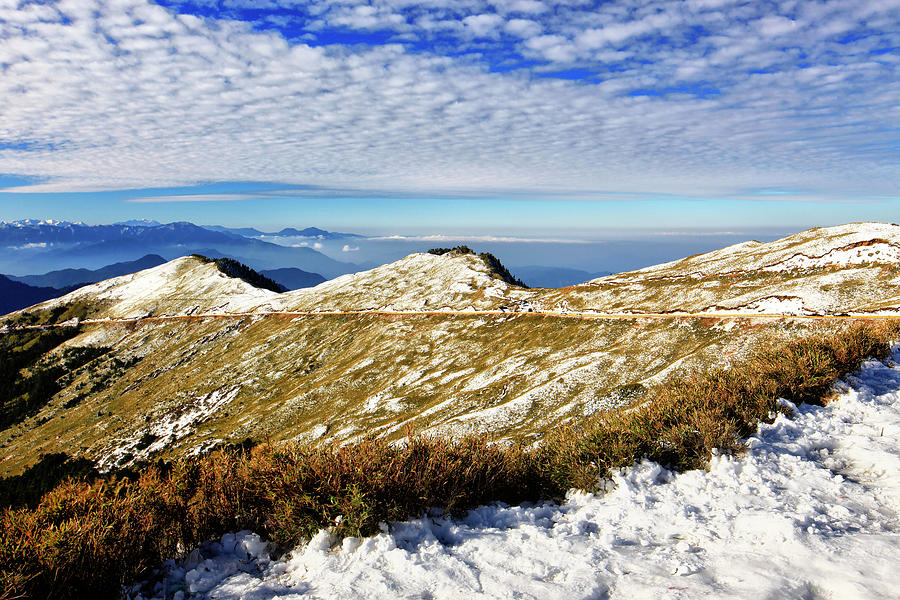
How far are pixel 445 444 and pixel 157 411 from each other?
323 feet

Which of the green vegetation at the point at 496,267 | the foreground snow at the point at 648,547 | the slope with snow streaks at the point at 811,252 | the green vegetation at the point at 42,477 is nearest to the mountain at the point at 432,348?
the slope with snow streaks at the point at 811,252

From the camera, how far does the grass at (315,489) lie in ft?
26.0

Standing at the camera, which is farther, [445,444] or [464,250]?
[464,250]

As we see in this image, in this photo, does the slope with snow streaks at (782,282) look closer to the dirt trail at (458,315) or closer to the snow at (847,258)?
the snow at (847,258)

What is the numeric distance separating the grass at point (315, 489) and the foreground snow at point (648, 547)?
0.49 meters

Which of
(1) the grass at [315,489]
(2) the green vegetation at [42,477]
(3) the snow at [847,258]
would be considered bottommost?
(2) the green vegetation at [42,477]

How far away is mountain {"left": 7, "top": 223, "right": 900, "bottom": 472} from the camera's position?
42469 mm

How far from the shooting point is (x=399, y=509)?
9297 mm

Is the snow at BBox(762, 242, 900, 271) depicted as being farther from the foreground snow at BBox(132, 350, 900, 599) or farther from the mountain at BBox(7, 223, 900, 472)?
the foreground snow at BBox(132, 350, 900, 599)

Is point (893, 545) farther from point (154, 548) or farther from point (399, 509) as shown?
point (154, 548)

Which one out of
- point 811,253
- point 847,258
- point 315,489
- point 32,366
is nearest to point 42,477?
point 315,489

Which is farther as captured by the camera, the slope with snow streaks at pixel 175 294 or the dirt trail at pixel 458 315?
the slope with snow streaks at pixel 175 294

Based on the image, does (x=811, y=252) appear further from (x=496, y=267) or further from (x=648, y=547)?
(x=496, y=267)

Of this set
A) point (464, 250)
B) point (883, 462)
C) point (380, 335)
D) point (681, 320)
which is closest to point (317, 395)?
point (380, 335)
